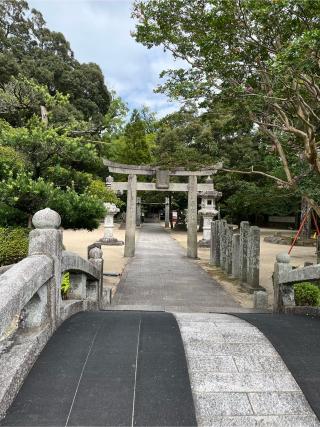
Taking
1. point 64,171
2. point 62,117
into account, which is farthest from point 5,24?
point 64,171

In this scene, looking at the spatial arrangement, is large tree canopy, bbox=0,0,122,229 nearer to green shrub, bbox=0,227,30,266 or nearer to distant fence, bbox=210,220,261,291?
green shrub, bbox=0,227,30,266

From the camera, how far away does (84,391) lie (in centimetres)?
241

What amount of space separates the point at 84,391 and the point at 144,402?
1.33 ft

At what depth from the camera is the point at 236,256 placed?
440 inches

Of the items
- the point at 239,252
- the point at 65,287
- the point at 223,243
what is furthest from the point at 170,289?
the point at 223,243

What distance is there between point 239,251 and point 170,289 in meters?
2.57

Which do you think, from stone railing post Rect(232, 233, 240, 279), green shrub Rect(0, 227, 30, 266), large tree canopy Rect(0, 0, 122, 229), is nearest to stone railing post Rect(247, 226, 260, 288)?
stone railing post Rect(232, 233, 240, 279)

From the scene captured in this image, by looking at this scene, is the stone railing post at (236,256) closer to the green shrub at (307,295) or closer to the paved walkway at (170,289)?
the paved walkway at (170,289)

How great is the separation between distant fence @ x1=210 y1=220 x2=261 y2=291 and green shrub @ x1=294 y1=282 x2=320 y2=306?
2.53m

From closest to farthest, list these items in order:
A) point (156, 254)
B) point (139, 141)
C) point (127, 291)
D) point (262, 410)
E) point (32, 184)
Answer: point (262, 410)
point (32, 184)
point (127, 291)
point (156, 254)
point (139, 141)

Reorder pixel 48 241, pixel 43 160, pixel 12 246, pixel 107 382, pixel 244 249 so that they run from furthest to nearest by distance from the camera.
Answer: pixel 244 249 < pixel 43 160 < pixel 12 246 < pixel 48 241 < pixel 107 382

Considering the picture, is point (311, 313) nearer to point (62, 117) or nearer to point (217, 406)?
point (217, 406)

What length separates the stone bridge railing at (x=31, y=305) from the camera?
233 centimetres

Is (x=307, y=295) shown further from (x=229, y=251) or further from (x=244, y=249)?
(x=229, y=251)
